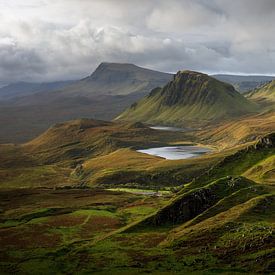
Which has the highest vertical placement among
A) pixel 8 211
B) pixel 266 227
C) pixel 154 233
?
pixel 266 227

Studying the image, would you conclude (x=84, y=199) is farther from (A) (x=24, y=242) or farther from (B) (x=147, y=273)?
(B) (x=147, y=273)

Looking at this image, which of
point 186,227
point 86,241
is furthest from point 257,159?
point 86,241

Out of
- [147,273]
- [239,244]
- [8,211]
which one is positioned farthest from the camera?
[8,211]

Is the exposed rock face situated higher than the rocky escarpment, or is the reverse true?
the exposed rock face

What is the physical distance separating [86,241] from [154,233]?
49.0ft

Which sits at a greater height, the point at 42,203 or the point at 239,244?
the point at 239,244

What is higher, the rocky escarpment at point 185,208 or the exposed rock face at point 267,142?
the exposed rock face at point 267,142

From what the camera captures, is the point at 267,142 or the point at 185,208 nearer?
the point at 185,208

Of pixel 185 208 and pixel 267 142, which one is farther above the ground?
pixel 267 142

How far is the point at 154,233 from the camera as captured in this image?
10106 centimetres

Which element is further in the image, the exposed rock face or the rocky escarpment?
the exposed rock face

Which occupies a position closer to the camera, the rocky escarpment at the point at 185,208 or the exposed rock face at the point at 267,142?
the rocky escarpment at the point at 185,208

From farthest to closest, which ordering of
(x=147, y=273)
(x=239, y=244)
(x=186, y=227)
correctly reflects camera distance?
(x=186, y=227)
(x=239, y=244)
(x=147, y=273)

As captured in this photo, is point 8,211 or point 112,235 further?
point 8,211
